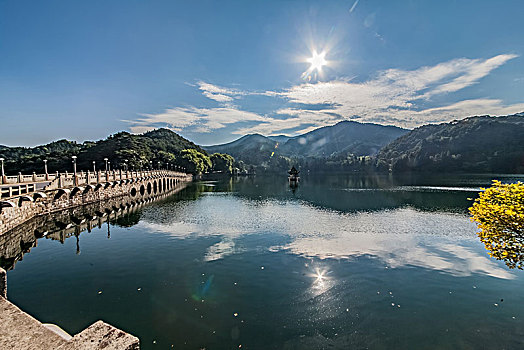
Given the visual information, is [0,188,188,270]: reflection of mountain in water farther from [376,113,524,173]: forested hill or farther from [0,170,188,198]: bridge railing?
[376,113,524,173]: forested hill

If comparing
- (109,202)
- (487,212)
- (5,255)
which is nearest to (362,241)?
Answer: (487,212)

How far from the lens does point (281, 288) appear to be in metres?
15.9

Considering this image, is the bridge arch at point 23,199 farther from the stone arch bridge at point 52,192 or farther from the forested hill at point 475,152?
the forested hill at point 475,152

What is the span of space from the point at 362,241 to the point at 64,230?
31648 mm

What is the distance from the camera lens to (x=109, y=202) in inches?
1914

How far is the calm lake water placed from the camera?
37.9 ft

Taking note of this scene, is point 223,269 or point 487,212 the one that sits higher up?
point 487,212

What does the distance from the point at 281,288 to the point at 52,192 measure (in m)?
35.4

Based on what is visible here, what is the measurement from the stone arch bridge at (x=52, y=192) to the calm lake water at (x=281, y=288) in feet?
20.1

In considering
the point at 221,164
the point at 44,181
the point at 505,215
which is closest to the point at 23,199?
the point at 44,181

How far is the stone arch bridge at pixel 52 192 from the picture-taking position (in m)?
27.1

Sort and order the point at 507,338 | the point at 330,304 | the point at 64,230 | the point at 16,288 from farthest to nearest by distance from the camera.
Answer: the point at 64,230 < the point at 16,288 < the point at 330,304 < the point at 507,338

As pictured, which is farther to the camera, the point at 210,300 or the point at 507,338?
the point at 210,300

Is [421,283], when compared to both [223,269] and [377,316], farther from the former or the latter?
[223,269]
